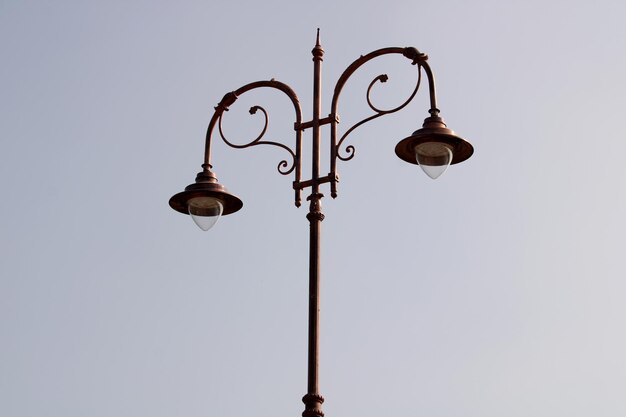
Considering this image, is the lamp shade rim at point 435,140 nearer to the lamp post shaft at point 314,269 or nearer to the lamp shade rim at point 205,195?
the lamp post shaft at point 314,269

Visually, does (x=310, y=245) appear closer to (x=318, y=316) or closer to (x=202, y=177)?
(x=318, y=316)

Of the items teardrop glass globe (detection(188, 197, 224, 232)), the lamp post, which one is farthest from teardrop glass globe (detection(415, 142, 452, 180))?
teardrop glass globe (detection(188, 197, 224, 232))

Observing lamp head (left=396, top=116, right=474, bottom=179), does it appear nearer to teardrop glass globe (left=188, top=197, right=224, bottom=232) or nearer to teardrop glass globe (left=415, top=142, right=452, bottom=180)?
teardrop glass globe (left=415, top=142, right=452, bottom=180)

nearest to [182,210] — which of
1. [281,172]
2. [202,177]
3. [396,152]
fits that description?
[202,177]

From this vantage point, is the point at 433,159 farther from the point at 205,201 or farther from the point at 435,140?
the point at 205,201

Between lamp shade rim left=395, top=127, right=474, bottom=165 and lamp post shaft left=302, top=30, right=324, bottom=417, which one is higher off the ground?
lamp shade rim left=395, top=127, right=474, bottom=165

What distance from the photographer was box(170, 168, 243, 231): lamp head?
42.9 feet

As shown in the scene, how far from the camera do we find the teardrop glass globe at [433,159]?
12.4 meters

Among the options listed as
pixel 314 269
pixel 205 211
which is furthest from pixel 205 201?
pixel 314 269

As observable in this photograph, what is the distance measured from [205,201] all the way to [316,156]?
58.9 inches

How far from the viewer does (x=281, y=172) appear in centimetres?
1255

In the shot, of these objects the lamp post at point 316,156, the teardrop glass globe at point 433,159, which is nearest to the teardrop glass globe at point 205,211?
the lamp post at point 316,156

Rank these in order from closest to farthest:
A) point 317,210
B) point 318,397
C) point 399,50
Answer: point 318,397 → point 317,210 → point 399,50

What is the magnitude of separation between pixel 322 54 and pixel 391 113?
1038 mm
